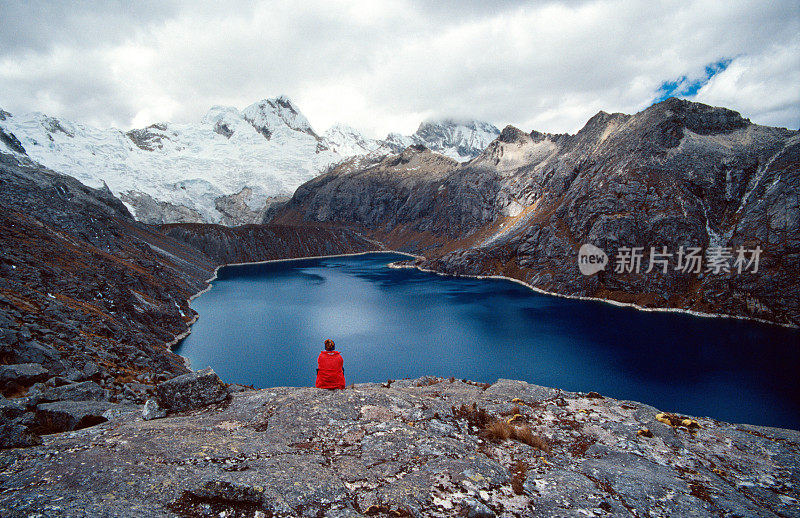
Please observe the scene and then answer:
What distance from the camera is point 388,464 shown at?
879cm

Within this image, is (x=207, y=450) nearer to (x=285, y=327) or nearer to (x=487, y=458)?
(x=487, y=458)

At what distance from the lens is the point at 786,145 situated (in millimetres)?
77625

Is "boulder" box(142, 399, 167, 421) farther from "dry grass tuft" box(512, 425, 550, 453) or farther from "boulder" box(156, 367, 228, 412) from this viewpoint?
"dry grass tuft" box(512, 425, 550, 453)

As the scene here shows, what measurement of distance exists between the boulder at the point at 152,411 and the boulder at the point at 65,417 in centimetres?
108

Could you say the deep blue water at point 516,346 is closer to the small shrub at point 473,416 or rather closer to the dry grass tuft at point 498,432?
the small shrub at point 473,416

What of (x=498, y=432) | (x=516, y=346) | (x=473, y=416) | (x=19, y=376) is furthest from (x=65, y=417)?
(x=516, y=346)

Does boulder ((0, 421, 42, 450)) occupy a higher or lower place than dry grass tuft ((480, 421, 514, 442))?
higher
